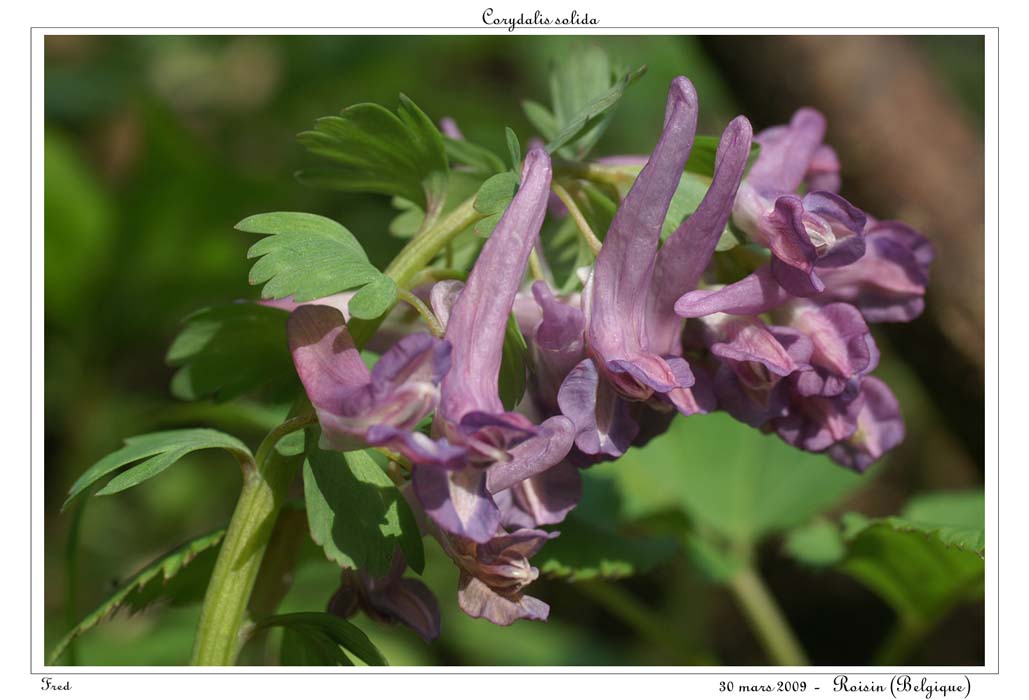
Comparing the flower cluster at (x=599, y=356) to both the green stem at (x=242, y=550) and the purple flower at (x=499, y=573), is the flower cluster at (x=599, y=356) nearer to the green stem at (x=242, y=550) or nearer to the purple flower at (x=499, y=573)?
the purple flower at (x=499, y=573)

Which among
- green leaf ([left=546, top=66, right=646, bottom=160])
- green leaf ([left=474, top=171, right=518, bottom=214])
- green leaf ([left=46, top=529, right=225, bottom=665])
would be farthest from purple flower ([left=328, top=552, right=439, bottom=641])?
green leaf ([left=546, top=66, right=646, bottom=160])

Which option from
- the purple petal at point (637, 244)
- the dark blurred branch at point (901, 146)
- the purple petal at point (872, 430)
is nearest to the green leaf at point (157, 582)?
the purple petal at point (637, 244)

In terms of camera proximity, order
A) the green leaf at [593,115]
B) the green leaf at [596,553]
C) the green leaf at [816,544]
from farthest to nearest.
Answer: the green leaf at [816,544], the green leaf at [596,553], the green leaf at [593,115]

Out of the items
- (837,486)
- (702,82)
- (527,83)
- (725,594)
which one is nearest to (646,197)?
(837,486)

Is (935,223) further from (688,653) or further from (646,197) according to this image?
(646,197)

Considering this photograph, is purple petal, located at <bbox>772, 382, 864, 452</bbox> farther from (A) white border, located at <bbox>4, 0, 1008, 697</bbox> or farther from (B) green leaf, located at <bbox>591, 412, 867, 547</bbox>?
→ (B) green leaf, located at <bbox>591, 412, 867, 547</bbox>

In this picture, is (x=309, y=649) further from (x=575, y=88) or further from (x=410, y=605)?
(x=575, y=88)

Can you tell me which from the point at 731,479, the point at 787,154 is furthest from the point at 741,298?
the point at 731,479
